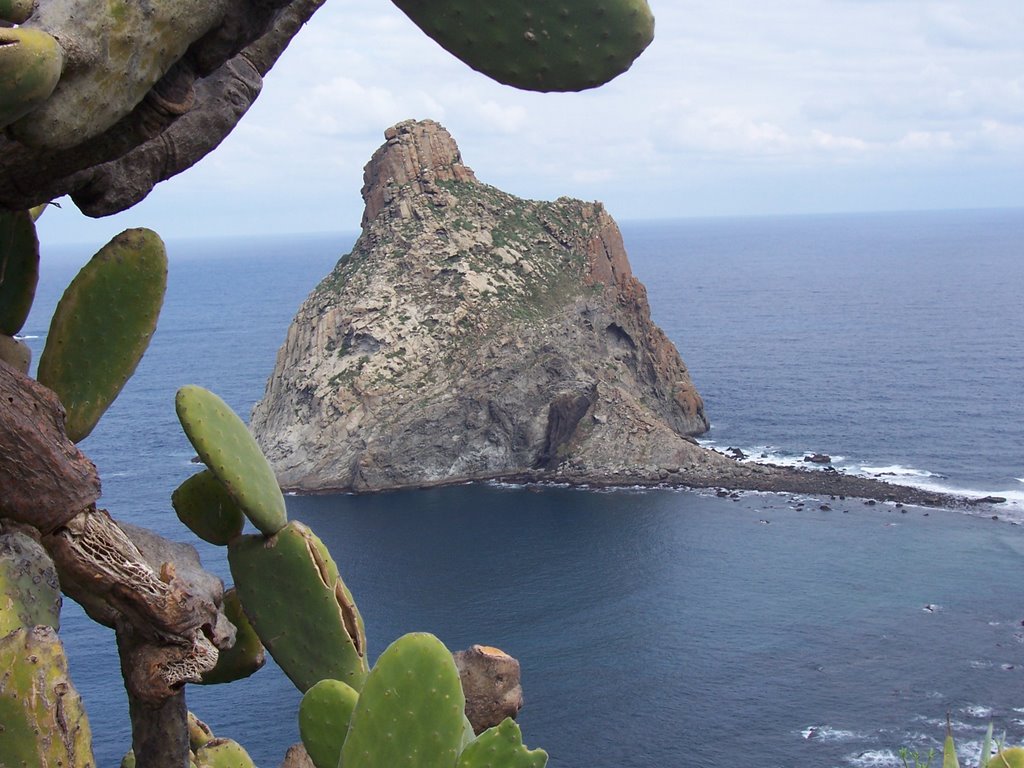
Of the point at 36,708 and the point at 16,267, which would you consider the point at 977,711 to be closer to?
the point at 16,267

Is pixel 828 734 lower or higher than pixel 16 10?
lower

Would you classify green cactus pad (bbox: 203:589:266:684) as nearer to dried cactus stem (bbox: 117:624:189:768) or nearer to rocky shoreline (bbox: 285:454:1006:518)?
dried cactus stem (bbox: 117:624:189:768)

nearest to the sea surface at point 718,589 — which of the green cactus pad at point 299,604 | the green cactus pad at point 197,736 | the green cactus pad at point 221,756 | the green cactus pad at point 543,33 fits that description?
the green cactus pad at point 197,736

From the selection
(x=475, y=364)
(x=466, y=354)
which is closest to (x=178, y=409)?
(x=475, y=364)

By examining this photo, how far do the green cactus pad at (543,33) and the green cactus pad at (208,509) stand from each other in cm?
296

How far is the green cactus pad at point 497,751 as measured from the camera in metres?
4.85

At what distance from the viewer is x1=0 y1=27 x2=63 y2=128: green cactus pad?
3.17 metres

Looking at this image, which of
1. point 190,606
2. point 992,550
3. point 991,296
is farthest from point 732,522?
point 991,296

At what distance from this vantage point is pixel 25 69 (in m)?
3.20

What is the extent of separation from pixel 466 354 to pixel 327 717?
79.2m

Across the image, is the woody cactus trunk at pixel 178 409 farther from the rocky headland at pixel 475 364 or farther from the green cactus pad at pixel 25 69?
the rocky headland at pixel 475 364

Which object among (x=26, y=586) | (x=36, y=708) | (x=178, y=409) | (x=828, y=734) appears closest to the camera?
(x=36, y=708)

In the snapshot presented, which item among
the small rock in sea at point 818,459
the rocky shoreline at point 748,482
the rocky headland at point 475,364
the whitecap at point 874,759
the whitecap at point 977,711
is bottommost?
the whitecap at point 874,759

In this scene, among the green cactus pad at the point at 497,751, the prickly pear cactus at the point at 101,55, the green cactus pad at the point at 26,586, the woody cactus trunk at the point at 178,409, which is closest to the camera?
the prickly pear cactus at the point at 101,55
